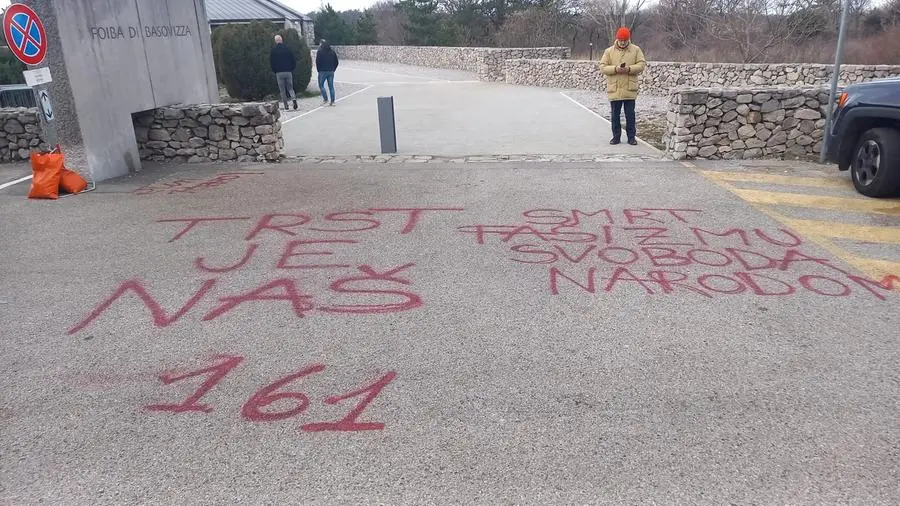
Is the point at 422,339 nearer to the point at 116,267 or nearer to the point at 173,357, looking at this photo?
the point at 173,357

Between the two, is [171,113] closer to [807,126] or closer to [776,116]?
[776,116]

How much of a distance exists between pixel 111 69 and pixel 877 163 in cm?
969

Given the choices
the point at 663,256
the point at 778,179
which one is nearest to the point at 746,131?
the point at 778,179

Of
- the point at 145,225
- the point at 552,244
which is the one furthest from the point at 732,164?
the point at 145,225

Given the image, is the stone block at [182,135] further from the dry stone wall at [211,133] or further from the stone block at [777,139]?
the stone block at [777,139]

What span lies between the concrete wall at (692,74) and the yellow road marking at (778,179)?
7316 millimetres

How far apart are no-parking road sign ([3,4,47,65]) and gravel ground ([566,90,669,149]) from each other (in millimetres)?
9075

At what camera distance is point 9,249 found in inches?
239

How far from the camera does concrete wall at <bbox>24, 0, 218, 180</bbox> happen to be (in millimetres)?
8086

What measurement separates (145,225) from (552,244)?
425 centimetres

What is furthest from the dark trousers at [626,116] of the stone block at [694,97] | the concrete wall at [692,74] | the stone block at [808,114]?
the concrete wall at [692,74]

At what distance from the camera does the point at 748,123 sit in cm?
938

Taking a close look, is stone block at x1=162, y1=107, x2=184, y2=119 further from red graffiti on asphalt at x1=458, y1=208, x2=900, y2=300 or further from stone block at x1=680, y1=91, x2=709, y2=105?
stone block at x1=680, y1=91, x2=709, y2=105

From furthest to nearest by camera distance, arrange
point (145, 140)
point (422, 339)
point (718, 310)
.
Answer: point (145, 140)
point (718, 310)
point (422, 339)
